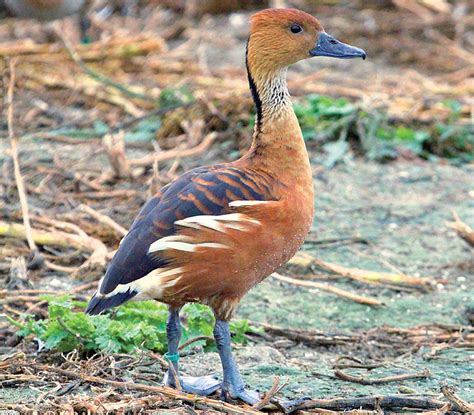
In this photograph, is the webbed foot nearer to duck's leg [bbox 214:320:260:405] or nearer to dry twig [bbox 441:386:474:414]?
duck's leg [bbox 214:320:260:405]

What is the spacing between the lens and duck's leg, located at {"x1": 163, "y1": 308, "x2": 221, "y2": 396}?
452 centimetres

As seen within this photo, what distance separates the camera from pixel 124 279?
438 centimetres

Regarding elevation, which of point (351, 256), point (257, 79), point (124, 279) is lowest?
point (351, 256)

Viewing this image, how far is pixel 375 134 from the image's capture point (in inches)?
348

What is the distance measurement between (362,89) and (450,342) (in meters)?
5.31

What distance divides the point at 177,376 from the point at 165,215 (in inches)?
26.7

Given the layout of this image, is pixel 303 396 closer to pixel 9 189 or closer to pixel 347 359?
pixel 347 359

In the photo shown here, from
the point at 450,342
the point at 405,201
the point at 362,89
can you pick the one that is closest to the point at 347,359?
the point at 450,342

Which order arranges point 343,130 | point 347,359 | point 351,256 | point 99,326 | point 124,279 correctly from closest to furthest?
point 124,279
point 99,326
point 347,359
point 351,256
point 343,130

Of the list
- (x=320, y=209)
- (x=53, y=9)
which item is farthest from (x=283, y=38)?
(x=53, y=9)

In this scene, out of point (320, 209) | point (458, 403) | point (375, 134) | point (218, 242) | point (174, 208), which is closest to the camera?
point (458, 403)

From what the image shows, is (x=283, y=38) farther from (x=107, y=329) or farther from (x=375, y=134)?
(x=375, y=134)

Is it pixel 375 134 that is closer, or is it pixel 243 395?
pixel 243 395

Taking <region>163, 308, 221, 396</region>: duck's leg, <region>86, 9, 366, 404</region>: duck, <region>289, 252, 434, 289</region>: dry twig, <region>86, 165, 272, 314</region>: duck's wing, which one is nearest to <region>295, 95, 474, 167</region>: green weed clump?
<region>289, 252, 434, 289</region>: dry twig
